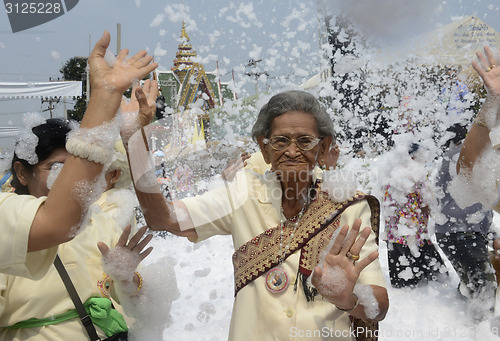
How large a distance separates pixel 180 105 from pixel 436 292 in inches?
175

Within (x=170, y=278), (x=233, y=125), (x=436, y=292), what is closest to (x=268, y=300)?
(x=170, y=278)

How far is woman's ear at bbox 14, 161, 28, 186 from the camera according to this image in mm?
2340

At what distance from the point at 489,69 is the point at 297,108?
90cm

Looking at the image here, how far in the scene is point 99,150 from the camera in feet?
4.35

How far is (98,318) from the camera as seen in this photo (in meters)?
2.27

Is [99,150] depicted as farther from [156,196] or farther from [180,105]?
[180,105]

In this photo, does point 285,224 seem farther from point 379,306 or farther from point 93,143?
point 93,143

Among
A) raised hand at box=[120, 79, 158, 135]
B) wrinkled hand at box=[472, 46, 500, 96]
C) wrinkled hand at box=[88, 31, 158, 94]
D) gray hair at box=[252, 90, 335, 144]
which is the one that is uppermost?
wrinkled hand at box=[88, 31, 158, 94]

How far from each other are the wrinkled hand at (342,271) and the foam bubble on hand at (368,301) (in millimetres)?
71

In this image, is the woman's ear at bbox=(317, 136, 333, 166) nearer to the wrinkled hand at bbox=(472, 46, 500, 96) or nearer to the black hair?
the wrinkled hand at bbox=(472, 46, 500, 96)

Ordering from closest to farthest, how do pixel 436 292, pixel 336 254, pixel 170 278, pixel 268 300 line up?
1. pixel 336 254
2. pixel 268 300
3. pixel 170 278
4. pixel 436 292

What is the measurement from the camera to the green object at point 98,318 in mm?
2098

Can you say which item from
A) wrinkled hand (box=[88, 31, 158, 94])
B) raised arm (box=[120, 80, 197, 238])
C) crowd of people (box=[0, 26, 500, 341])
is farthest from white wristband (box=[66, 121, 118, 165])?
raised arm (box=[120, 80, 197, 238])

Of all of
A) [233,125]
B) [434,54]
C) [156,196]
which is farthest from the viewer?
[434,54]
